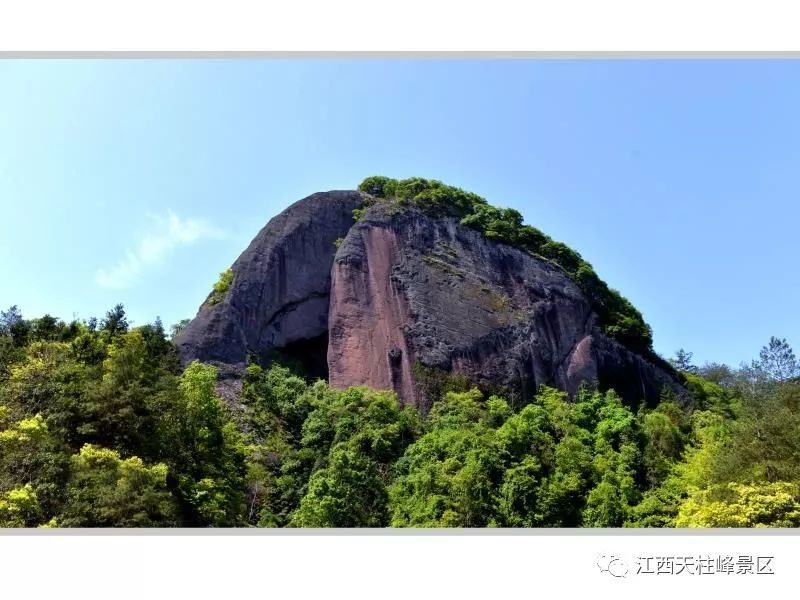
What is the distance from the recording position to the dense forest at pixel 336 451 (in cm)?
1502

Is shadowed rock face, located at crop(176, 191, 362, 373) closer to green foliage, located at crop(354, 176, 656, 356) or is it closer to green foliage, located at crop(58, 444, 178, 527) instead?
green foliage, located at crop(354, 176, 656, 356)

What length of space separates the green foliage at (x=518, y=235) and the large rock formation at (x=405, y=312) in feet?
1.93

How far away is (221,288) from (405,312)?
733cm

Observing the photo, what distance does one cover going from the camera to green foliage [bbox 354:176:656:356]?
102ft

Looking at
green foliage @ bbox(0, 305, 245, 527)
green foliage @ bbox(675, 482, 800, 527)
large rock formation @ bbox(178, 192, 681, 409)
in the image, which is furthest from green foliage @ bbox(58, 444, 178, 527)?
green foliage @ bbox(675, 482, 800, 527)

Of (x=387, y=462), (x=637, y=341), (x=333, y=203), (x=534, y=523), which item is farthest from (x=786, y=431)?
(x=333, y=203)

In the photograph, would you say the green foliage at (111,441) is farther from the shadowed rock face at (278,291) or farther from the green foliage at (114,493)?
the shadowed rock face at (278,291)

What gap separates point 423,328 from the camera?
27.8 m

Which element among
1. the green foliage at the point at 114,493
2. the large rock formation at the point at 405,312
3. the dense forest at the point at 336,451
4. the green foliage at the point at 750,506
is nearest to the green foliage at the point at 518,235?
the large rock formation at the point at 405,312

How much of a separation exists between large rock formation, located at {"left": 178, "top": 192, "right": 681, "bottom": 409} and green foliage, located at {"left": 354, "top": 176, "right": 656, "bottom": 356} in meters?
0.59

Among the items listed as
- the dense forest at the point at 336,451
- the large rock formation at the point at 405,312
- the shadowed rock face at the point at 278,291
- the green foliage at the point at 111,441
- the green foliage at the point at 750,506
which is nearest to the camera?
the green foliage at the point at 111,441

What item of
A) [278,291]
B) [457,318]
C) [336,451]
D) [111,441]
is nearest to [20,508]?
[111,441]

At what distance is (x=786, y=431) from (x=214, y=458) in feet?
45.8
